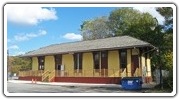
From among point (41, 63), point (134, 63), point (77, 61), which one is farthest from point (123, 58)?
point (41, 63)

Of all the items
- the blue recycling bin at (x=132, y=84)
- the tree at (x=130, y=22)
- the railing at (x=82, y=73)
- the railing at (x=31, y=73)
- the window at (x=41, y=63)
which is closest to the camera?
the blue recycling bin at (x=132, y=84)

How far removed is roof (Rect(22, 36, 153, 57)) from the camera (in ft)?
82.9

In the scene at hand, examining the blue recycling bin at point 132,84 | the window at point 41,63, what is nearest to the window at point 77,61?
the window at point 41,63

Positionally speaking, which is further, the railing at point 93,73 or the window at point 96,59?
the window at point 96,59

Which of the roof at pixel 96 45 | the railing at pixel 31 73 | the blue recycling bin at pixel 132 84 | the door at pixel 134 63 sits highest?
the roof at pixel 96 45

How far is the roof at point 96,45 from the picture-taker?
25281 mm

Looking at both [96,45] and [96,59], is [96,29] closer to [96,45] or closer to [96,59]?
[96,45]

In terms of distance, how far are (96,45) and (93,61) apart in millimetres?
1201

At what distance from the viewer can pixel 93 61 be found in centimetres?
2753

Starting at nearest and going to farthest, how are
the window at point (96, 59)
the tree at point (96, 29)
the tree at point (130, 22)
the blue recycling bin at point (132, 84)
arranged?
the blue recycling bin at point (132, 84)
the window at point (96, 59)
the tree at point (130, 22)
the tree at point (96, 29)

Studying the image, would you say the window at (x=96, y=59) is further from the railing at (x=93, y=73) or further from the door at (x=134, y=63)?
the door at (x=134, y=63)

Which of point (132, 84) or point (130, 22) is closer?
point (132, 84)
